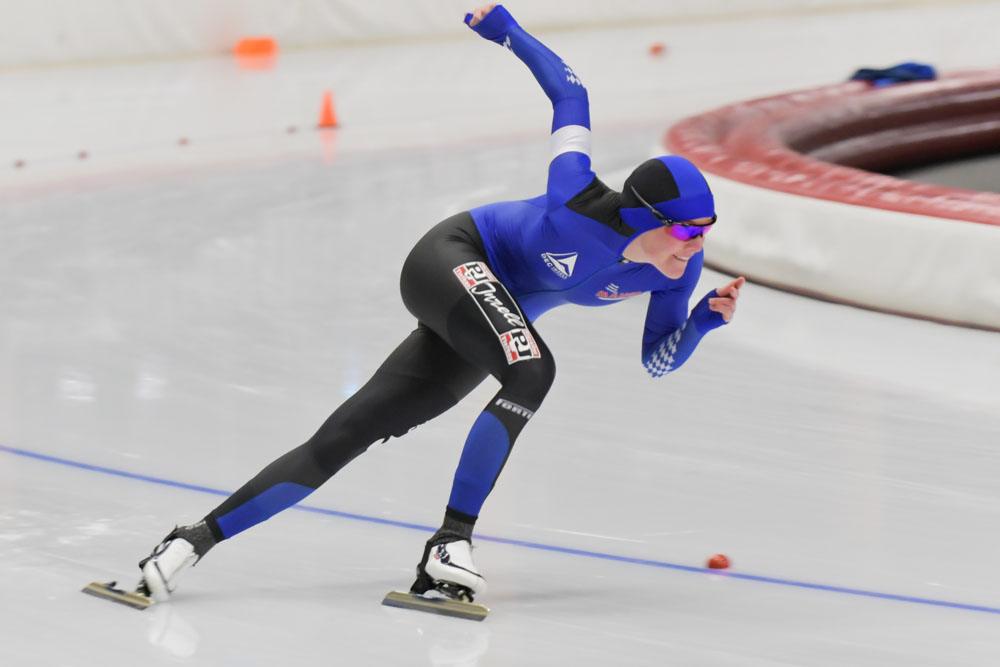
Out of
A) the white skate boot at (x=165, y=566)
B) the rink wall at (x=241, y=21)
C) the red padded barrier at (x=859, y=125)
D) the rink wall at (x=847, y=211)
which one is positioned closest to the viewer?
the white skate boot at (x=165, y=566)

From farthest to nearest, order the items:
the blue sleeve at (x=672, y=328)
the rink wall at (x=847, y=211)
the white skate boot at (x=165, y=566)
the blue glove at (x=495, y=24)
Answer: the rink wall at (x=847, y=211) → the blue glove at (x=495, y=24) → the blue sleeve at (x=672, y=328) → the white skate boot at (x=165, y=566)

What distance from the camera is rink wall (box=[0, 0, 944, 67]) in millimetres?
11367

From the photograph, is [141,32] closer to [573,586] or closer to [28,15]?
[28,15]

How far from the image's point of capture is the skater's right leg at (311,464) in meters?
2.44

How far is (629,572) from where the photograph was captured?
8.55 feet

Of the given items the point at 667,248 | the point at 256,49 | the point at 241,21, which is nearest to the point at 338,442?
the point at 667,248

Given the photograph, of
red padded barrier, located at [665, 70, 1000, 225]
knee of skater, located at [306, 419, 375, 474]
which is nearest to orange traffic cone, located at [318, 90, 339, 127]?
red padded barrier, located at [665, 70, 1000, 225]

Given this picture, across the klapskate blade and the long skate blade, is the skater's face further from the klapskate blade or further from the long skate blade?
the long skate blade

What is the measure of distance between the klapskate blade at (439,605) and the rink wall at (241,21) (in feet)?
33.0

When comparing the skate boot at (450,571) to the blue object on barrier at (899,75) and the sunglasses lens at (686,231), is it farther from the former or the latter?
the blue object on barrier at (899,75)

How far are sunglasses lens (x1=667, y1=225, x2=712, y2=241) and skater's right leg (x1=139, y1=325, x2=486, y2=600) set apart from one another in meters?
0.54

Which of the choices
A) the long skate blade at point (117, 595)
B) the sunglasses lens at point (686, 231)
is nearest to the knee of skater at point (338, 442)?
the long skate blade at point (117, 595)

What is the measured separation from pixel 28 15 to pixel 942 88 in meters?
7.97

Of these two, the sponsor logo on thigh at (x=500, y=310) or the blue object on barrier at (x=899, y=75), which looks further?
the blue object on barrier at (x=899, y=75)
